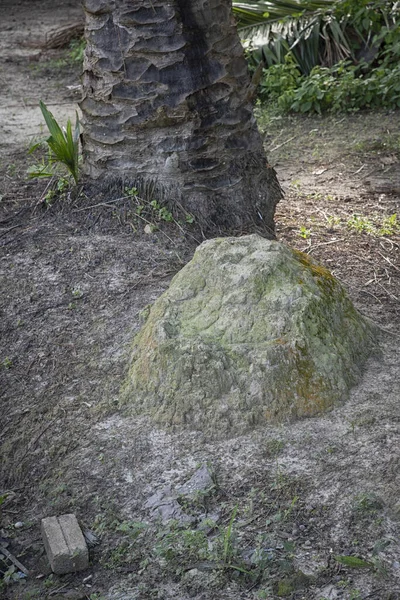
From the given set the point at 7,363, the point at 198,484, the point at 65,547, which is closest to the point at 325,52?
the point at 7,363

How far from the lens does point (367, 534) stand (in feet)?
7.98

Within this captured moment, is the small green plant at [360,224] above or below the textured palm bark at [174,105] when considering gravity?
below

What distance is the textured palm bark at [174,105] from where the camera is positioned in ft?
13.5

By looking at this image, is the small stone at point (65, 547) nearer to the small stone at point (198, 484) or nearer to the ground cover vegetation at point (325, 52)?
the small stone at point (198, 484)

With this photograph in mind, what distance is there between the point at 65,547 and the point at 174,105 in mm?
2477

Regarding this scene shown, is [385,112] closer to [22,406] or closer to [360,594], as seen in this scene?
[22,406]

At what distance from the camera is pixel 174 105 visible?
414cm

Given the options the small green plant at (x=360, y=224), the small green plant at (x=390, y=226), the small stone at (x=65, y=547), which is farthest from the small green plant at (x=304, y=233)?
the small stone at (x=65, y=547)

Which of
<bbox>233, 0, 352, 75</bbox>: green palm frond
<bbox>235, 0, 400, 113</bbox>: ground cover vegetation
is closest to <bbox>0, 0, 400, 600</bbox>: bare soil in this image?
<bbox>235, 0, 400, 113</bbox>: ground cover vegetation

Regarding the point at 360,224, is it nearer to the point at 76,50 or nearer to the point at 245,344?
the point at 245,344

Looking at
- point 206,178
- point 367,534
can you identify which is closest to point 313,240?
point 206,178

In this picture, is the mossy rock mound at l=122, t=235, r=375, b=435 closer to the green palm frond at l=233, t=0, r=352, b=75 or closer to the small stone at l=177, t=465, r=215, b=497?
the small stone at l=177, t=465, r=215, b=497

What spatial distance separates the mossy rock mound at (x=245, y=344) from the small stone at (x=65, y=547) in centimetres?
59

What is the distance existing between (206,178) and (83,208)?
70cm
